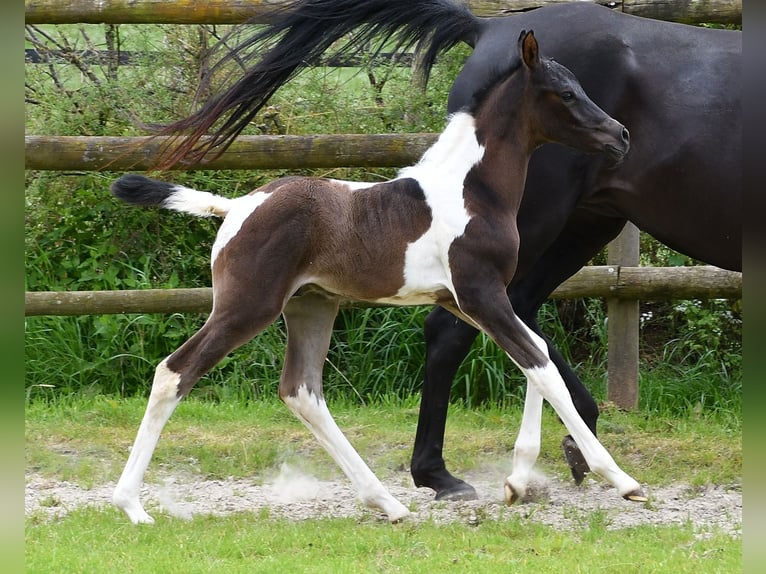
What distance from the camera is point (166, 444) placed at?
4.97 meters

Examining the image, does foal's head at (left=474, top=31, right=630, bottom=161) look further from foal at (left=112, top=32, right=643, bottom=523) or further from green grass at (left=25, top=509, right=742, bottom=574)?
green grass at (left=25, top=509, right=742, bottom=574)

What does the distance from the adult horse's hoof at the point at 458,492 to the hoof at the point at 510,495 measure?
0.28 m

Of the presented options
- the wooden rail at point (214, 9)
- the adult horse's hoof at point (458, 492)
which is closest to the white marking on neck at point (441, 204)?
the adult horse's hoof at point (458, 492)

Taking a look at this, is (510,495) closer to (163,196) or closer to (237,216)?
(237,216)

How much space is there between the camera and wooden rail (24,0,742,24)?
517 cm

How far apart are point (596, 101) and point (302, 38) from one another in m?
1.24

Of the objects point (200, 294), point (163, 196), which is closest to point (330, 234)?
point (163, 196)

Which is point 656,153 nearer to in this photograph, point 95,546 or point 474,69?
point 474,69

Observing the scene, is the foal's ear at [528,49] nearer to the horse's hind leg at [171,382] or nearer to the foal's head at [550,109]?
the foal's head at [550,109]

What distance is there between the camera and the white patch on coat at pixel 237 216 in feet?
12.1

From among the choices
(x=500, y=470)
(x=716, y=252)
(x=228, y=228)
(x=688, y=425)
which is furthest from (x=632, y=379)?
(x=228, y=228)

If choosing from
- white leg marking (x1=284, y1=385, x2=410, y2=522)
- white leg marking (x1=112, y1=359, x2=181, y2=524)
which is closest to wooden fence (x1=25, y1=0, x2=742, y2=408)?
white leg marking (x1=284, y1=385, x2=410, y2=522)

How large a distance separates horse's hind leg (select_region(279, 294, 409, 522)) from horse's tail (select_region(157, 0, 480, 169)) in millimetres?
760
